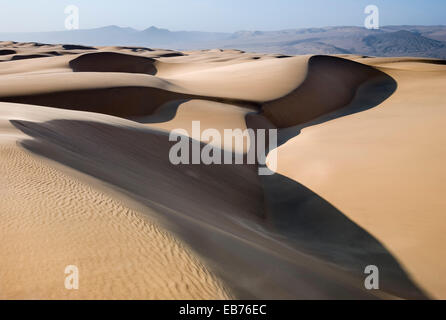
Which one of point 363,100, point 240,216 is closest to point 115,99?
point 240,216

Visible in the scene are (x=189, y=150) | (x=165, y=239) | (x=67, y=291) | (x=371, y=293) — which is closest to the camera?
(x=67, y=291)

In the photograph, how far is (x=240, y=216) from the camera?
17.2 ft

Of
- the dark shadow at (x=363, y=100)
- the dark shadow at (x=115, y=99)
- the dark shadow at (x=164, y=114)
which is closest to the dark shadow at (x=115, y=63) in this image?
the dark shadow at (x=115, y=99)

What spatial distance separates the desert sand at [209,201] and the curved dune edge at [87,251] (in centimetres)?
1

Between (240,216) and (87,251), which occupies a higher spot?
(87,251)

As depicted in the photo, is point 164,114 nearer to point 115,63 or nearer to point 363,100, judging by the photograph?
point 363,100

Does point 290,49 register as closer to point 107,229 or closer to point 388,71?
point 388,71

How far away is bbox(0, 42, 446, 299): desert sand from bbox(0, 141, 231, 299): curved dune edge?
0.01 meters

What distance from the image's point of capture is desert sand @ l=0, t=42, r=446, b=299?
7.29 feet

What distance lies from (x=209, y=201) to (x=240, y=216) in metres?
0.49

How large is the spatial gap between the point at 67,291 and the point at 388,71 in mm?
20096

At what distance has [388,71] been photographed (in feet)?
62.4

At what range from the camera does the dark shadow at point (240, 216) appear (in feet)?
9.26

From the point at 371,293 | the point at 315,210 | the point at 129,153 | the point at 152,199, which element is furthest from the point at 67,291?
the point at 315,210
